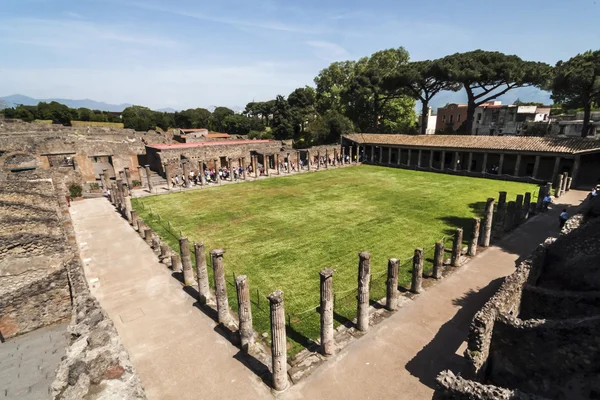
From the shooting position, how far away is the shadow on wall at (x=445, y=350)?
647 cm

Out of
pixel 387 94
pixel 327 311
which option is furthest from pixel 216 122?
pixel 327 311

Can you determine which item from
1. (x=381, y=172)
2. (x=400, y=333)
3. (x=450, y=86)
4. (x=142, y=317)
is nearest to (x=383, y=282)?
(x=400, y=333)

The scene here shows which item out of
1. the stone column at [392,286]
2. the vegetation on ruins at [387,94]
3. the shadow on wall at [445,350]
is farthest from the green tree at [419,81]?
the stone column at [392,286]

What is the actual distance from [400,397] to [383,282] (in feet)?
13.8

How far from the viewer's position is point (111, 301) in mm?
9359

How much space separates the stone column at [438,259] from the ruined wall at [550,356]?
152 inches

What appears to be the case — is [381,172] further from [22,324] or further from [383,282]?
[22,324]

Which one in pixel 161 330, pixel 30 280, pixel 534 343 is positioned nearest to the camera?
pixel 534 343

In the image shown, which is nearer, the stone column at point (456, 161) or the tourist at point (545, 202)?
the tourist at point (545, 202)

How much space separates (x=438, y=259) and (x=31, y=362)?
11.4 meters

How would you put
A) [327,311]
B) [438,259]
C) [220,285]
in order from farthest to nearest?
[438,259], [220,285], [327,311]

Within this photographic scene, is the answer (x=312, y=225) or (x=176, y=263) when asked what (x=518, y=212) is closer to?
(x=312, y=225)

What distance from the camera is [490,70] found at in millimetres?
31406

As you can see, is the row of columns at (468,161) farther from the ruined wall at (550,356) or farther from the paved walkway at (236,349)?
the ruined wall at (550,356)
